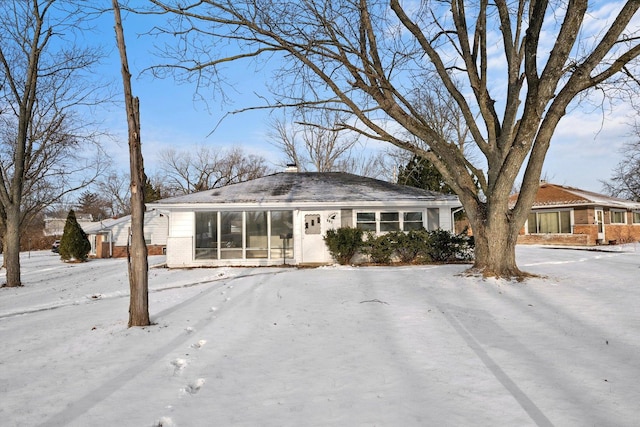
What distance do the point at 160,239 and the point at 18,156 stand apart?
15980mm

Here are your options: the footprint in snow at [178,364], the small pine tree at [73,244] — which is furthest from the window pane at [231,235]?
the small pine tree at [73,244]

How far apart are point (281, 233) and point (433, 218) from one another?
5.87 metres

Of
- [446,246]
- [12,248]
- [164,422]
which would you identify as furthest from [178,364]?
[12,248]

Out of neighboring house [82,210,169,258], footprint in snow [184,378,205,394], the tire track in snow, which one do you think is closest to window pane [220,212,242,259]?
the tire track in snow

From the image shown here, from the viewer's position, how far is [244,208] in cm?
1492

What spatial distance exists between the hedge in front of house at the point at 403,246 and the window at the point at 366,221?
96cm

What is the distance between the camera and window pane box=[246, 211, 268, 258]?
15164 mm

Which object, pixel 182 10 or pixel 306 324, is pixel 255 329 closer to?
pixel 306 324

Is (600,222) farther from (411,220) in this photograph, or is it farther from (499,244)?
(499,244)

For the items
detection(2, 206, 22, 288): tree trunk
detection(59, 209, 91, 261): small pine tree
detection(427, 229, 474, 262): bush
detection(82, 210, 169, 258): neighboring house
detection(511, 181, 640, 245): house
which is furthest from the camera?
detection(82, 210, 169, 258): neighboring house

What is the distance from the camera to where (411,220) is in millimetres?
15250

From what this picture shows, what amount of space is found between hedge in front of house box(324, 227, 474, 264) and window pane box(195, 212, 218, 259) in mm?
4447

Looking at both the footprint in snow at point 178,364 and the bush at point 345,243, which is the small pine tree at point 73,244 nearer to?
the bush at point 345,243

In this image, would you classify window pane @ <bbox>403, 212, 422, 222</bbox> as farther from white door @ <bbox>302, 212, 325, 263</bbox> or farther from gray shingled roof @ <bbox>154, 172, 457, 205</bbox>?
white door @ <bbox>302, 212, 325, 263</bbox>
